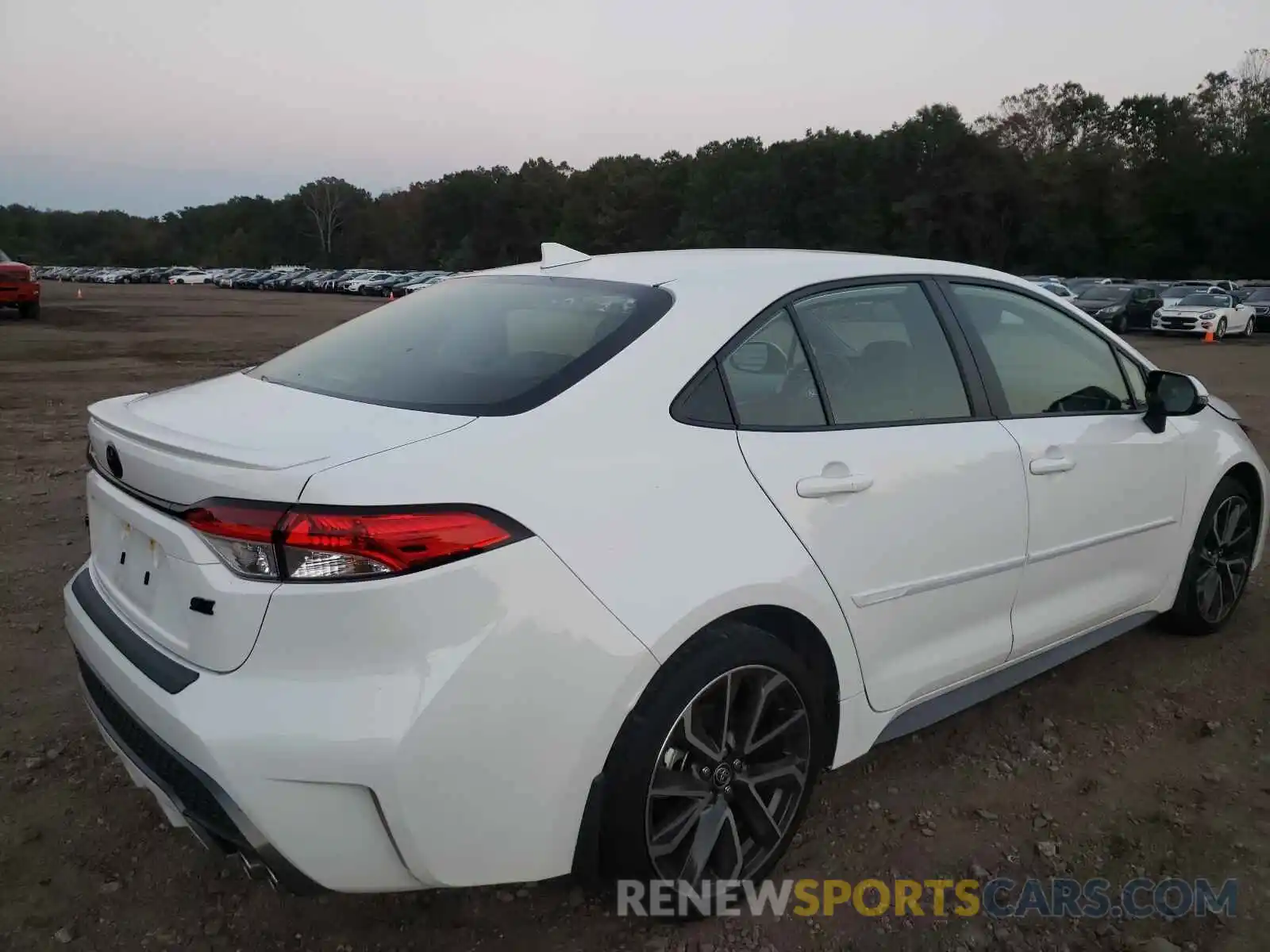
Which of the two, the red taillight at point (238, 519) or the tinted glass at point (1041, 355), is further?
the tinted glass at point (1041, 355)

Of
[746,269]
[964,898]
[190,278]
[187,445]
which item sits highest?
[746,269]

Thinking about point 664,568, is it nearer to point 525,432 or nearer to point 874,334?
point 525,432

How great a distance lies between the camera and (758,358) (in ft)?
8.71

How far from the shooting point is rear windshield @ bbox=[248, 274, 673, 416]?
2.38 m

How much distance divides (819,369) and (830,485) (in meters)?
0.39

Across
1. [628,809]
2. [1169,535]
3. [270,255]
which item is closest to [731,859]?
[628,809]

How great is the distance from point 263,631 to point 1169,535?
342 cm

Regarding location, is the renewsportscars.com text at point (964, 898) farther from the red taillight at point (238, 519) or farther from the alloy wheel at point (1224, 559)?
the alloy wheel at point (1224, 559)

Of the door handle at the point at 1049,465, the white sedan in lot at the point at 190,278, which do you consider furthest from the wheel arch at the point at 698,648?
the white sedan in lot at the point at 190,278

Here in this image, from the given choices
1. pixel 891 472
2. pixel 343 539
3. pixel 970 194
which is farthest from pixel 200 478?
pixel 970 194

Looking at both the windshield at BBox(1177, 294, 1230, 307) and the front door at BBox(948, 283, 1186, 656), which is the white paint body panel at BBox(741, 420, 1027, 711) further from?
the windshield at BBox(1177, 294, 1230, 307)

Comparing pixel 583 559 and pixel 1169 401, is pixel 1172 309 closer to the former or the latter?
pixel 1169 401

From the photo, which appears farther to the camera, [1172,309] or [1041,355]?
[1172,309]

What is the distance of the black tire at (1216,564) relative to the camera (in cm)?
411
